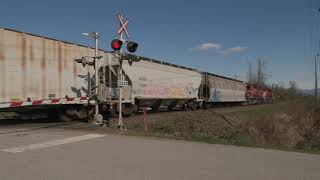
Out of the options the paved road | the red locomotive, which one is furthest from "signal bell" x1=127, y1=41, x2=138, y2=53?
the red locomotive

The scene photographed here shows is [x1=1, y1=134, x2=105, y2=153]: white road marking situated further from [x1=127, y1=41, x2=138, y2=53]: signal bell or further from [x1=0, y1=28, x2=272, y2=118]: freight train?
[x1=0, y1=28, x2=272, y2=118]: freight train

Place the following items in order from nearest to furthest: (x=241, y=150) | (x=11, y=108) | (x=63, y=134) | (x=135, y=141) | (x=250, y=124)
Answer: (x=241, y=150) → (x=135, y=141) → (x=63, y=134) → (x=11, y=108) → (x=250, y=124)

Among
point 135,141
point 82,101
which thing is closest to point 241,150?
point 135,141

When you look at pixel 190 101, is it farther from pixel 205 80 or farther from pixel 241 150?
pixel 241 150

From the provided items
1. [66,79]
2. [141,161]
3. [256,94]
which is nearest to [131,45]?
[66,79]

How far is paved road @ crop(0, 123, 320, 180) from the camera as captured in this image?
7188 mm

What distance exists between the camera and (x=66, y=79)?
18.2 m

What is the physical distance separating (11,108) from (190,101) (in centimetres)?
1973

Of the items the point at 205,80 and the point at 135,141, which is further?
the point at 205,80

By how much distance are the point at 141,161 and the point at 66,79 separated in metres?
10.7

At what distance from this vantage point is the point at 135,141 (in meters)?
11.5

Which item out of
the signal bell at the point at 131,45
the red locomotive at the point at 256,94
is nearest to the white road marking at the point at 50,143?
the signal bell at the point at 131,45

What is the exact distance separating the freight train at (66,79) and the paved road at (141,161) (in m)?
4.38

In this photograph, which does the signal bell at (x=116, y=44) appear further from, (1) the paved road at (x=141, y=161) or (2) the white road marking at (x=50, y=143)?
(1) the paved road at (x=141, y=161)
